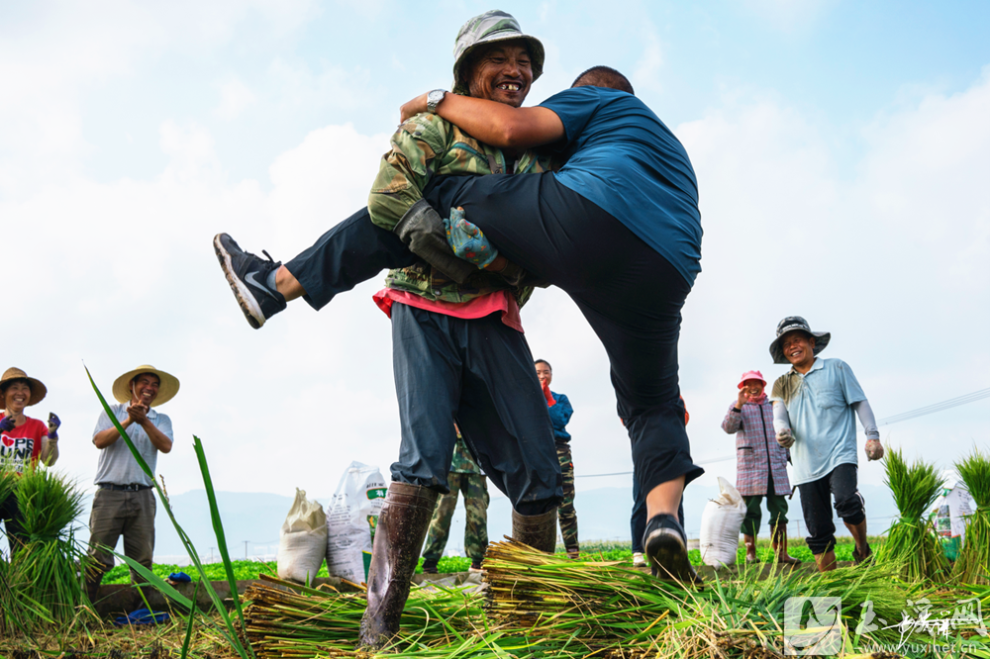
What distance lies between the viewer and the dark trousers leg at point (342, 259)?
2488 mm

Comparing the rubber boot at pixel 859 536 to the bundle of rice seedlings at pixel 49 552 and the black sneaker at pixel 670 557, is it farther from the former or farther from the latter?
the bundle of rice seedlings at pixel 49 552

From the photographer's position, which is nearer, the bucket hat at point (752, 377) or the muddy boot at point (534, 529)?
the muddy boot at point (534, 529)

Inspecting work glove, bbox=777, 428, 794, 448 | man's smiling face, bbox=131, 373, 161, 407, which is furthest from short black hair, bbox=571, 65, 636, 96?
man's smiling face, bbox=131, 373, 161, 407

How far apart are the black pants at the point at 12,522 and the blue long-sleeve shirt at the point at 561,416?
14.2ft

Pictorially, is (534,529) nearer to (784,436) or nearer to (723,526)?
(723,526)

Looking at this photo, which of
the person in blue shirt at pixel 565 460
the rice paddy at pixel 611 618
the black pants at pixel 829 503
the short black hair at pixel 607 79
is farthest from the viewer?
the person in blue shirt at pixel 565 460

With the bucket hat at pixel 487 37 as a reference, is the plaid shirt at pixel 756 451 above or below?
below

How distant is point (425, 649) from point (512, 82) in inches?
73.6

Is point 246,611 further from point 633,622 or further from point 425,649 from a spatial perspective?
point 633,622

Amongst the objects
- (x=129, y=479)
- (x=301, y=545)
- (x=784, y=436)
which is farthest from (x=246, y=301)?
(x=784, y=436)

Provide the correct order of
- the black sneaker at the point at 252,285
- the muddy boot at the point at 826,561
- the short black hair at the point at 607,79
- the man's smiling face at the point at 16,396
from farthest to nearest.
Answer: the man's smiling face at the point at 16,396 → the muddy boot at the point at 826,561 → the short black hair at the point at 607,79 → the black sneaker at the point at 252,285

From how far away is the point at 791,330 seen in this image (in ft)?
20.0

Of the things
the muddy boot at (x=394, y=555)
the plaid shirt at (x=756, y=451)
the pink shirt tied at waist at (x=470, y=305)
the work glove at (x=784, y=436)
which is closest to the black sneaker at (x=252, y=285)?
the pink shirt tied at waist at (x=470, y=305)

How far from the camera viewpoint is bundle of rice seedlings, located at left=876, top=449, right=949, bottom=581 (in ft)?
15.4
